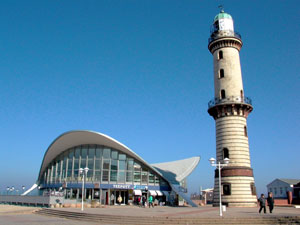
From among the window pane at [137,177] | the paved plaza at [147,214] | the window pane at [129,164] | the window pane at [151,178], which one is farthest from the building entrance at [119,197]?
the paved plaza at [147,214]

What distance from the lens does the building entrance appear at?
37.6 m

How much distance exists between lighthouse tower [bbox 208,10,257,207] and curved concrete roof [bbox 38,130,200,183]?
40.0 feet

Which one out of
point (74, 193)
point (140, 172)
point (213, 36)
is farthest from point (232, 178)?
point (74, 193)

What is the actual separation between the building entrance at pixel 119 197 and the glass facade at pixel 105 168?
1.28 metres

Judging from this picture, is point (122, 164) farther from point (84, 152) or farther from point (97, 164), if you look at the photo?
point (84, 152)

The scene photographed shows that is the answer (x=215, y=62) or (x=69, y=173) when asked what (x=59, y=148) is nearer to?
(x=69, y=173)

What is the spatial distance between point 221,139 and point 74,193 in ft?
66.9

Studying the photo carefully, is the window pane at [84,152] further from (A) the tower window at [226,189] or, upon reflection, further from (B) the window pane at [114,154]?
(A) the tower window at [226,189]

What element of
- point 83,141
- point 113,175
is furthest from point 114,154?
point 83,141

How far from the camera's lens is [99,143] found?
39.3 m

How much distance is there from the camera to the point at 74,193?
38.6 meters

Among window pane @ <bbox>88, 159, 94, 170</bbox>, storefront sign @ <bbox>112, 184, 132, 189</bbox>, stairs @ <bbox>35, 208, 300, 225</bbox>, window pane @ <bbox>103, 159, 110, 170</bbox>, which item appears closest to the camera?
stairs @ <bbox>35, 208, 300, 225</bbox>

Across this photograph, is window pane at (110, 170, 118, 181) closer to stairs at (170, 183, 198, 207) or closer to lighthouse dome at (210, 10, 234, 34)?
stairs at (170, 183, 198, 207)

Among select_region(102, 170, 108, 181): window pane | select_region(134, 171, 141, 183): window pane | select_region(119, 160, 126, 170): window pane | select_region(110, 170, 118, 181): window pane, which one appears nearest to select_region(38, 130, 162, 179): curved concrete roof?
select_region(119, 160, 126, 170): window pane
